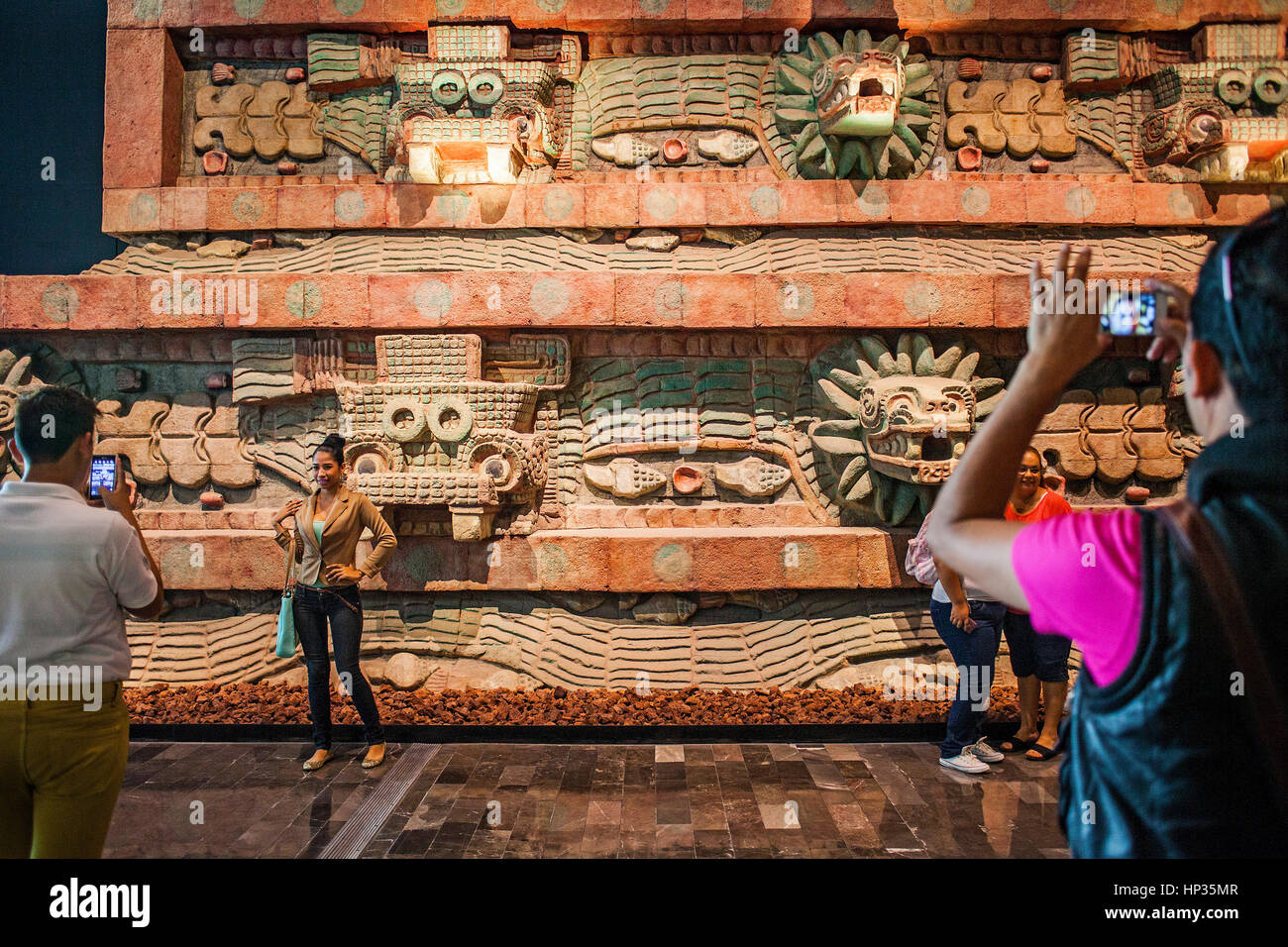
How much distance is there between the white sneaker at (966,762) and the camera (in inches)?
193

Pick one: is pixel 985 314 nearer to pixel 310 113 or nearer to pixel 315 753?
pixel 315 753

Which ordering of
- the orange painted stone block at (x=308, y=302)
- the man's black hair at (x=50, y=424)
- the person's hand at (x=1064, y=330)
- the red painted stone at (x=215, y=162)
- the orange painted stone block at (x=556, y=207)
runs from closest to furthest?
the person's hand at (x=1064, y=330) < the man's black hair at (x=50, y=424) < the orange painted stone block at (x=308, y=302) < the orange painted stone block at (x=556, y=207) < the red painted stone at (x=215, y=162)

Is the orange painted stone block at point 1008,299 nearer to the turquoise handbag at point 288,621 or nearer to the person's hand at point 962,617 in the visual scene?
the person's hand at point 962,617

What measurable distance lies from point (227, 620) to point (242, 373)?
232 centimetres

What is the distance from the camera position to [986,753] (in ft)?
16.8

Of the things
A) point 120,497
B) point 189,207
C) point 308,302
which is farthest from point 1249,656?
point 189,207

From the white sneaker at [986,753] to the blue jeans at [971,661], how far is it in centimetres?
13

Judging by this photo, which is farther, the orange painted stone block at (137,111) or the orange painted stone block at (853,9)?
the orange painted stone block at (137,111)

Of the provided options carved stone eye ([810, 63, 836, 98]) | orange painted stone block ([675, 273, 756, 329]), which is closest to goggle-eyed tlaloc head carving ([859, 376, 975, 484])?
orange painted stone block ([675, 273, 756, 329])

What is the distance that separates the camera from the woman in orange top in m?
4.92

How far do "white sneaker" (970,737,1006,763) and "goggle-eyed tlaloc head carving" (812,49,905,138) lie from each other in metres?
5.48

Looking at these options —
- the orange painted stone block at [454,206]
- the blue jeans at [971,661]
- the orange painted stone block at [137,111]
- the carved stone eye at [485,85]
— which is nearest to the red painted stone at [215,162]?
the orange painted stone block at [137,111]

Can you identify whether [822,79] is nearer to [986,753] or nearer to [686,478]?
[686,478]
